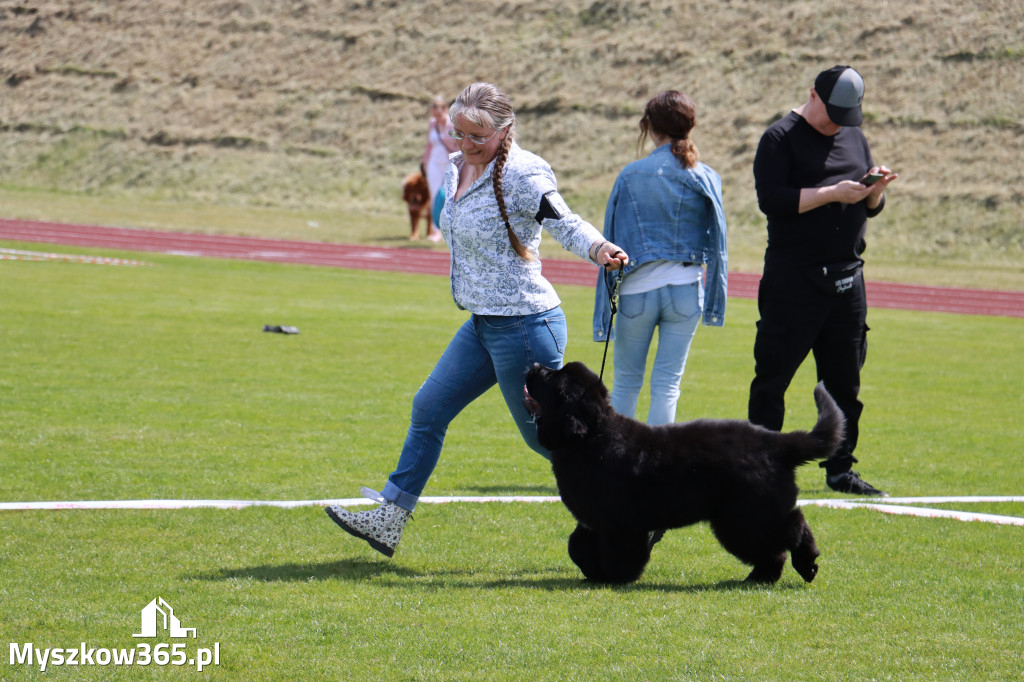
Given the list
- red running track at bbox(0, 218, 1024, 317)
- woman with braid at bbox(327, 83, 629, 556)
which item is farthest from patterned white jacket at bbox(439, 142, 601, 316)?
red running track at bbox(0, 218, 1024, 317)

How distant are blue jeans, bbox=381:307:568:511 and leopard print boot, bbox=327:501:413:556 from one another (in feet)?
0.18

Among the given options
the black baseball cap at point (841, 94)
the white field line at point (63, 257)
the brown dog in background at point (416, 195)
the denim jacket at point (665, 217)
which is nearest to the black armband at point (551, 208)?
the denim jacket at point (665, 217)

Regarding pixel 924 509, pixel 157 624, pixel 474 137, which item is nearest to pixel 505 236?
pixel 474 137

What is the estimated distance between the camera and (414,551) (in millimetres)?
5766

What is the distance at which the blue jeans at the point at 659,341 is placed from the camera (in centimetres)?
661

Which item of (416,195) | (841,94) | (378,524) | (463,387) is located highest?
(841,94)

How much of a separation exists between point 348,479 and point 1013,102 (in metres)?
36.9

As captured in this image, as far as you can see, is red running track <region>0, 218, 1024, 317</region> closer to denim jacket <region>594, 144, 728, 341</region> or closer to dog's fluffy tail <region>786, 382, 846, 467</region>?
denim jacket <region>594, 144, 728, 341</region>

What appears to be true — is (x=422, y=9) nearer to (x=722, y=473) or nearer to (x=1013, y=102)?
(x=1013, y=102)

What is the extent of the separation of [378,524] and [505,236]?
145cm

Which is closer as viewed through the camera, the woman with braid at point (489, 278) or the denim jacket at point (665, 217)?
the woman with braid at point (489, 278)

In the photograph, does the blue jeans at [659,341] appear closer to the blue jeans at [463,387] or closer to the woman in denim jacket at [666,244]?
the woman in denim jacket at [666,244]

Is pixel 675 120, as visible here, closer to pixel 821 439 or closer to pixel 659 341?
pixel 659 341

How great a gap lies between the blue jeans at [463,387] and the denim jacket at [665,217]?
3.71 feet
